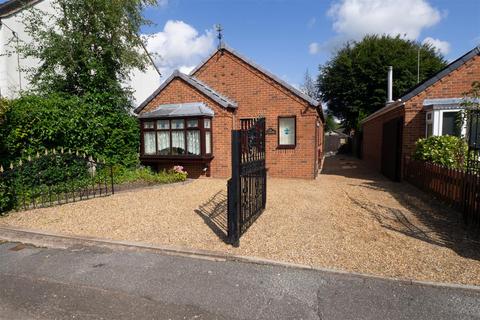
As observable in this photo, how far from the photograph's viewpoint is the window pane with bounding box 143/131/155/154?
1233 centimetres

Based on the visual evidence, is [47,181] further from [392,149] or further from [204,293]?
[392,149]

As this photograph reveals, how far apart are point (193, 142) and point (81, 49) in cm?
558

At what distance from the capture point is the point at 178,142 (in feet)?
39.1

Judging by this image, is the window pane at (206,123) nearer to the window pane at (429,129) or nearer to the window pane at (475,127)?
the window pane at (429,129)

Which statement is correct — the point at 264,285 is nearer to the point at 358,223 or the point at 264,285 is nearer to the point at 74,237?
the point at 358,223

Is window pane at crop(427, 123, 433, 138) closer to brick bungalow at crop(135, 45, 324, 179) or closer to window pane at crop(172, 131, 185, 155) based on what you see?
brick bungalow at crop(135, 45, 324, 179)

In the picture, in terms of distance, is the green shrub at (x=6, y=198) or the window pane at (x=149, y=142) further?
the window pane at (x=149, y=142)

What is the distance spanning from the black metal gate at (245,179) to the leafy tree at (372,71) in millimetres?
24579

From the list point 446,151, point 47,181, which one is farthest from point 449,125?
point 47,181

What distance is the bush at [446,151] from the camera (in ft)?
28.1

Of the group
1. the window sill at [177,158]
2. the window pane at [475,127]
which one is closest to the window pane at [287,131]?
the window sill at [177,158]

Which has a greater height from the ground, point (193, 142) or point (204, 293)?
point (193, 142)

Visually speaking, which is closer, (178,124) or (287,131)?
(178,124)

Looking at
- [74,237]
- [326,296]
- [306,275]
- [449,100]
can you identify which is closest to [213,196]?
[74,237]
